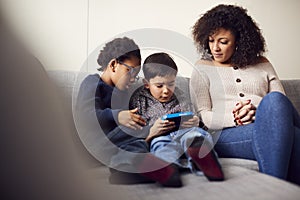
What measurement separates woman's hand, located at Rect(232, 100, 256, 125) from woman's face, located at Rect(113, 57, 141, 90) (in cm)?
38

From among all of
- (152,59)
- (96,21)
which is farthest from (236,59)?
(96,21)

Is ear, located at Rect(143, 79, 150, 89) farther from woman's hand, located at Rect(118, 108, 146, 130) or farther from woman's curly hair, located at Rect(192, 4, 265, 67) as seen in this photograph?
woman's curly hair, located at Rect(192, 4, 265, 67)

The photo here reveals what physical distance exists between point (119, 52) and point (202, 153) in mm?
469

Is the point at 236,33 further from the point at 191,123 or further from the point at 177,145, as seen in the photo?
the point at 177,145

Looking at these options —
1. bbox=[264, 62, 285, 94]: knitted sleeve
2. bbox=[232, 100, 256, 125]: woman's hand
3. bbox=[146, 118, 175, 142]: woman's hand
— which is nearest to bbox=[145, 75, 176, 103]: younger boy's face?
bbox=[146, 118, 175, 142]: woman's hand

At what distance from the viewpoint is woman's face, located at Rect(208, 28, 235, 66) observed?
4.23 ft

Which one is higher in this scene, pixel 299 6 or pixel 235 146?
pixel 299 6

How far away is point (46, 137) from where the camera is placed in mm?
320

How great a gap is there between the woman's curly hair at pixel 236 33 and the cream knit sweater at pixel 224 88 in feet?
0.18

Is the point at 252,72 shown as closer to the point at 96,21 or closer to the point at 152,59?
the point at 152,59

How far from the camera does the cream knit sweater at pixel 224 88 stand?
3.75 feet

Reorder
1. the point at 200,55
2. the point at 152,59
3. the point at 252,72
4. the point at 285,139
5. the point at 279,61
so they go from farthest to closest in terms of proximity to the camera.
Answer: the point at 279,61
the point at 200,55
the point at 252,72
the point at 152,59
the point at 285,139

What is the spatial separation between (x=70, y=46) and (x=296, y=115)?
3.16ft

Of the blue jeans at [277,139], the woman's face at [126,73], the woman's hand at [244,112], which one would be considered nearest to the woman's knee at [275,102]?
the blue jeans at [277,139]
